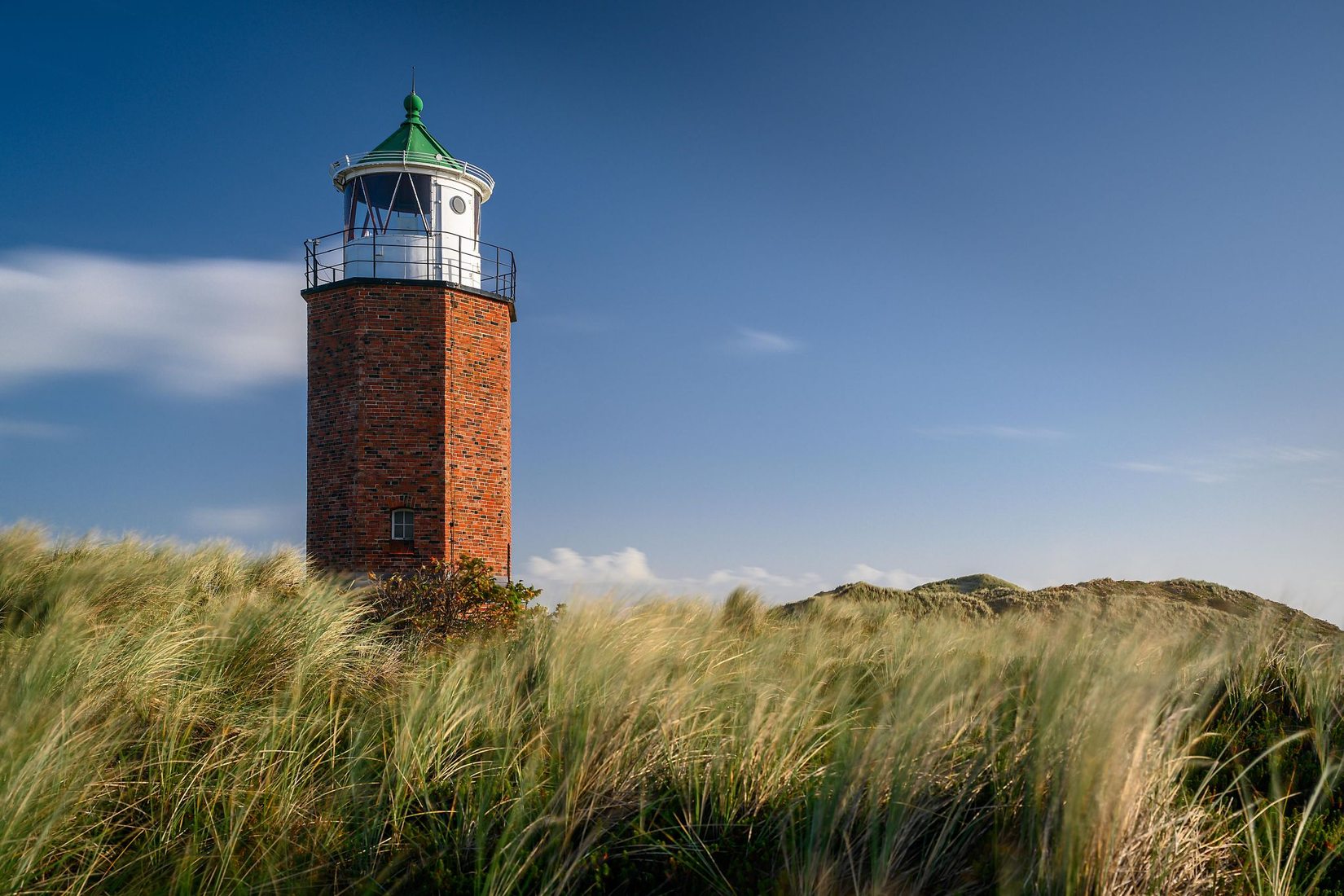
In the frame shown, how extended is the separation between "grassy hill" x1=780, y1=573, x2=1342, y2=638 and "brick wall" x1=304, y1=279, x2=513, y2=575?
605cm

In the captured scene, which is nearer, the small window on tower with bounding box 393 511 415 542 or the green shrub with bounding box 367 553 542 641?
the green shrub with bounding box 367 553 542 641

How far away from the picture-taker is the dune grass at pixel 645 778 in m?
3.14

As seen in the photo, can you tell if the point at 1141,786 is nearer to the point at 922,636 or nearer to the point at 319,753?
the point at 319,753

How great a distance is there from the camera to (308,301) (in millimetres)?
17250

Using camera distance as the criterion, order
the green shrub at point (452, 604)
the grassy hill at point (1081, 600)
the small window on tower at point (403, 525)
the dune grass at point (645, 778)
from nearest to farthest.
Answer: the dune grass at point (645, 778) < the green shrub at point (452, 604) < the grassy hill at point (1081, 600) < the small window on tower at point (403, 525)

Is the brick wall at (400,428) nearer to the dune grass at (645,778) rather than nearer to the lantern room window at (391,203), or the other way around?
the lantern room window at (391,203)

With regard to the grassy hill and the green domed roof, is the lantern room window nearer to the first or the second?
the green domed roof

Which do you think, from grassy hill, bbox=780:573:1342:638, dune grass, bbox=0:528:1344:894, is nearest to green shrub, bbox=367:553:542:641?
dune grass, bbox=0:528:1344:894

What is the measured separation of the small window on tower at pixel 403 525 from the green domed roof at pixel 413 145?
6868 mm

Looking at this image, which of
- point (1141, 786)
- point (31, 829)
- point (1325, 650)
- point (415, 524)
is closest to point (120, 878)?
point (31, 829)

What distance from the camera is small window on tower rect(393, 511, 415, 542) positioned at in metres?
15.9

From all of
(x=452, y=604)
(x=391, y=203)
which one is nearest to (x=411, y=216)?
(x=391, y=203)

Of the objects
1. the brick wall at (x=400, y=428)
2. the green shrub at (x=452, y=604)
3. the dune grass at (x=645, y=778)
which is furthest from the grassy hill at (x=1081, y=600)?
the dune grass at (x=645, y=778)

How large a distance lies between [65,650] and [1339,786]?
269 inches
